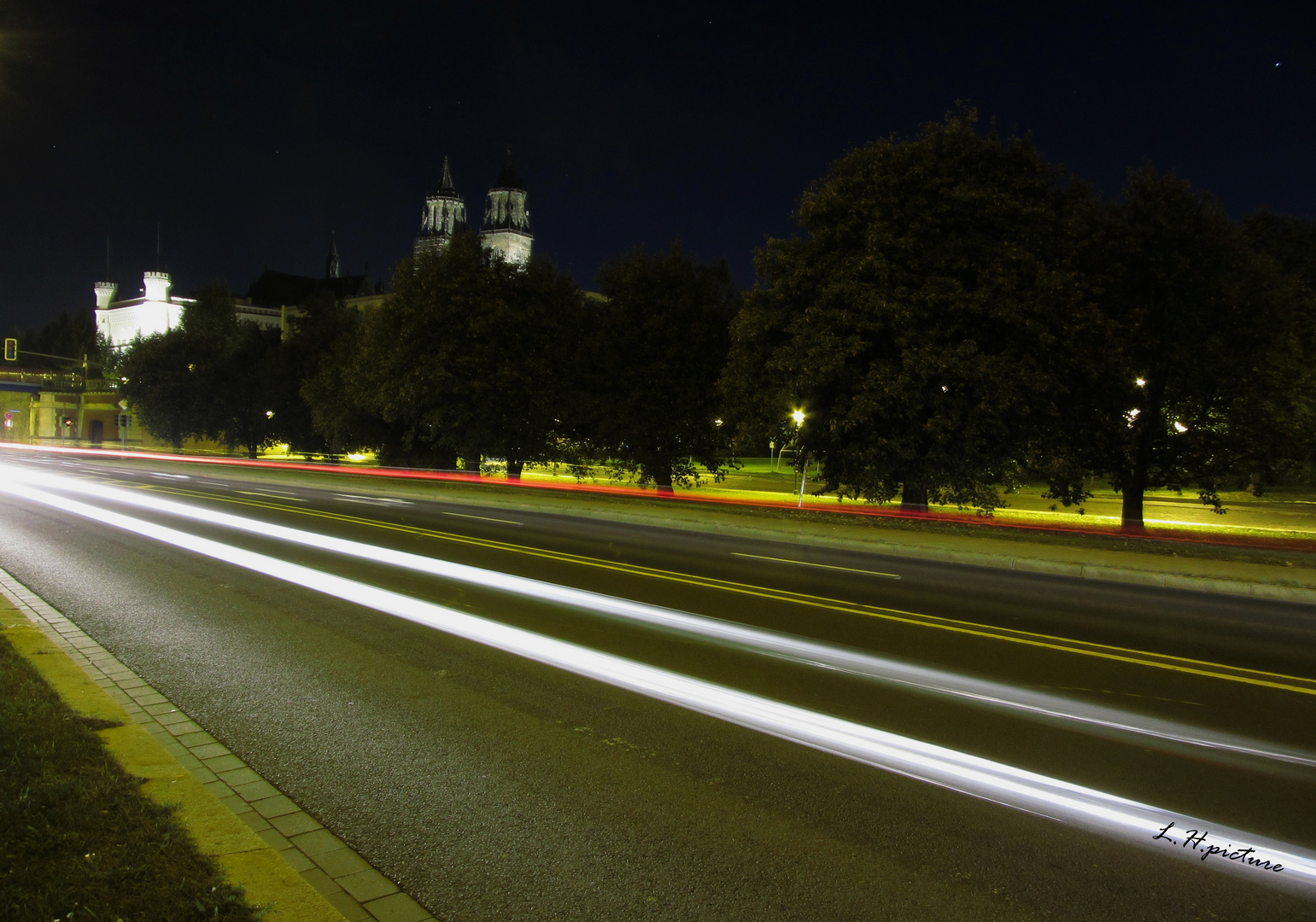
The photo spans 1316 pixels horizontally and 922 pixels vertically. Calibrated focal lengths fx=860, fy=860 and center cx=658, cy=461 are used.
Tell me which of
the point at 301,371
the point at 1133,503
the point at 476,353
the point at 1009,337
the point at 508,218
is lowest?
the point at 1133,503

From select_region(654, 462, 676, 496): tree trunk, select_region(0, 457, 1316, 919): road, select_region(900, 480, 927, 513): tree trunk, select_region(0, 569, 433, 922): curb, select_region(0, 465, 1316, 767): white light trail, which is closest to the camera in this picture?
select_region(0, 569, 433, 922): curb

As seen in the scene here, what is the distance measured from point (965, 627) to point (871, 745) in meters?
4.41

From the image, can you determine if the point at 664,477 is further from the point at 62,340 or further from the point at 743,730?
the point at 62,340

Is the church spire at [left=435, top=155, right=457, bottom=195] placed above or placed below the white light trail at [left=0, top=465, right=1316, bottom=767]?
above

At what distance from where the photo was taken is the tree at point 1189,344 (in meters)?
20.6

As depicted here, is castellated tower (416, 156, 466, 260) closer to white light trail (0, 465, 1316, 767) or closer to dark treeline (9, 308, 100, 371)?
dark treeline (9, 308, 100, 371)

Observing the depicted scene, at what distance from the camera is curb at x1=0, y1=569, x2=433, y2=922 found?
12.3ft

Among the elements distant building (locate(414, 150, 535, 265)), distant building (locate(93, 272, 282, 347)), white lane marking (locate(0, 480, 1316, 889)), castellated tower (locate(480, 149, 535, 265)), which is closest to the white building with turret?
distant building (locate(93, 272, 282, 347))

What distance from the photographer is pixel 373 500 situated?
2759 cm

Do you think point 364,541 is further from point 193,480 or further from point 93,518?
point 193,480

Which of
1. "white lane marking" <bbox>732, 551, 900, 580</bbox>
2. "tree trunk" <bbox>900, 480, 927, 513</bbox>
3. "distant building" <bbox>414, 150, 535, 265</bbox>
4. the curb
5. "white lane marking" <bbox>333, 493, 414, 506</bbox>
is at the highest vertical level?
"distant building" <bbox>414, 150, 535, 265</bbox>

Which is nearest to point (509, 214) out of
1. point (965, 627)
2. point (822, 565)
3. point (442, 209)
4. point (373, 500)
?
point (442, 209)

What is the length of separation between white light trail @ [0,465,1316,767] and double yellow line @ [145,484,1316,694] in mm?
1780

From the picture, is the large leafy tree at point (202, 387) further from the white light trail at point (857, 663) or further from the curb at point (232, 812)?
the curb at point (232, 812)
